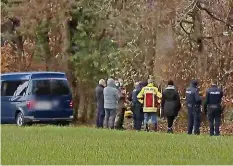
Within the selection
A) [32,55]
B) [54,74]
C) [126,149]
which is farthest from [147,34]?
[126,149]

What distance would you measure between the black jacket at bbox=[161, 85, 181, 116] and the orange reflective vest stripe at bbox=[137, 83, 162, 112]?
0.23m

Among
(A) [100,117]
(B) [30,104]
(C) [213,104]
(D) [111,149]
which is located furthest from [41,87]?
(D) [111,149]

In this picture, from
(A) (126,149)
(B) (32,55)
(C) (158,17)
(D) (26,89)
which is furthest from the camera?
(B) (32,55)

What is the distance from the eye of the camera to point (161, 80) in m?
32.3

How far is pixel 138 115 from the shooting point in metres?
25.1

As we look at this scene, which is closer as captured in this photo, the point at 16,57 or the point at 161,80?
the point at 161,80

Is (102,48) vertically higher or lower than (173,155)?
higher

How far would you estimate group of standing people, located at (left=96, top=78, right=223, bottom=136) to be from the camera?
23.3 meters

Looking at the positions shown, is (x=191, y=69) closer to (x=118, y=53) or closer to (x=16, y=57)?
(x=118, y=53)

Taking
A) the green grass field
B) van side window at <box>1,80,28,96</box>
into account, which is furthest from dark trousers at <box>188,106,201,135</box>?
van side window at <box>1,80,28,96</box>

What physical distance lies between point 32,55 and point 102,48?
22.4ft

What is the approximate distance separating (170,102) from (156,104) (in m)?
0.45

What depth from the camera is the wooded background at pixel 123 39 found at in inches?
1213

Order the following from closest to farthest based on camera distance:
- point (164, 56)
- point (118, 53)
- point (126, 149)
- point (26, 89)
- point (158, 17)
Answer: point (126, 149), point (26, 89), point (158, 17), point (164, 56), point (118, 53)
